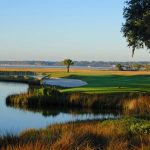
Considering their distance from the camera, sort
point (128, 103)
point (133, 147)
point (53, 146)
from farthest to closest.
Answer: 1. point (128, 103)
2. point (133, 147)
3. point (53, 146)

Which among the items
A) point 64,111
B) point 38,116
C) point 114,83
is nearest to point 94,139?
point 38,116

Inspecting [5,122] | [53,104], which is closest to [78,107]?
[53,104]

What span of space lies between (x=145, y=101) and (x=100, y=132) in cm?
1686

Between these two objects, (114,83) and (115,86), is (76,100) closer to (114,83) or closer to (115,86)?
(115,86)

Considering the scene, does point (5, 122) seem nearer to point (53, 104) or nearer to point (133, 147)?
point (53, 104)

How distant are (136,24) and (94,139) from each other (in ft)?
70.2

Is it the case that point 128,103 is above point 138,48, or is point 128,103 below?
below

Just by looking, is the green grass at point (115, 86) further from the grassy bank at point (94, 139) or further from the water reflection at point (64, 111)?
the grassy bank at point (94, 139)

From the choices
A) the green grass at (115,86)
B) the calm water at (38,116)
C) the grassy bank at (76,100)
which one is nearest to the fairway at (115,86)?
the green grass at (115,86)

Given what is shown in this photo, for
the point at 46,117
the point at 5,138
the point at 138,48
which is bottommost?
the point at 46,117

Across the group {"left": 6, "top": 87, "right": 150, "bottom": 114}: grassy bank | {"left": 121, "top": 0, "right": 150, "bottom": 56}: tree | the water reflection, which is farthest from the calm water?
{"left": 121, "top": 0, "right": 150, "bottom": 56}: tree

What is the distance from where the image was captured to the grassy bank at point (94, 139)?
11769 mm

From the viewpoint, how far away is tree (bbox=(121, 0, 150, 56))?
3403 cm

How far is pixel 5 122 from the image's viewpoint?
28109mm
